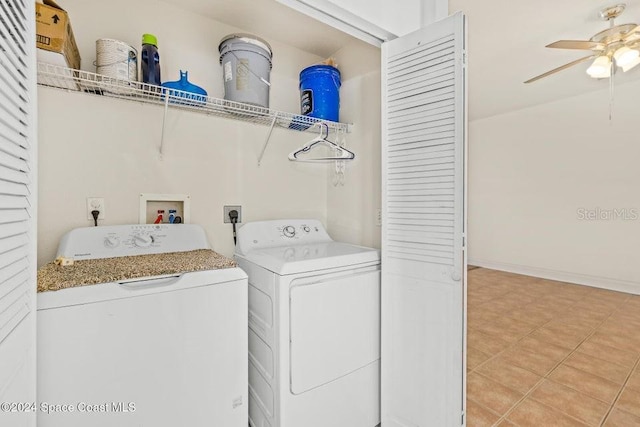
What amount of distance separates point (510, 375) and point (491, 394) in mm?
291

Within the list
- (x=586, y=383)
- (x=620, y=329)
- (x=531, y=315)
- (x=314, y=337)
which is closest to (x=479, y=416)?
(x=586, y=383)

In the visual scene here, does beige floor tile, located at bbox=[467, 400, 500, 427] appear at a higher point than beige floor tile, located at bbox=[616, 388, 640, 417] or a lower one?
lower

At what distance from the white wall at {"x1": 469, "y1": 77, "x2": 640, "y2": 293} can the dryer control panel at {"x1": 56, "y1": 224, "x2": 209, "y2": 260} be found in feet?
15.5

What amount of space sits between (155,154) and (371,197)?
130 centimetres

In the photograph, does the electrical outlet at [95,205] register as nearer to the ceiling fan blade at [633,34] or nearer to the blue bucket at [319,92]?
the blue bucket at [319,92]

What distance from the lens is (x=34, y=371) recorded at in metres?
0.80

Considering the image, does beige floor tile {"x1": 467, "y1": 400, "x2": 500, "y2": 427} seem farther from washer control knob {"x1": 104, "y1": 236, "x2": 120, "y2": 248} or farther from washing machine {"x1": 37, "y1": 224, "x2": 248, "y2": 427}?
washer control knob {"x1": 104, "y1": 236, "x2": 120, "y2": 248}

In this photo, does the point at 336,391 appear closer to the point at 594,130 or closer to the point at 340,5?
the point at 340,5

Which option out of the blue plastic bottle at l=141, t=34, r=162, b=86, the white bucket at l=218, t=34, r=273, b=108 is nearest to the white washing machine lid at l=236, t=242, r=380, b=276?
the white bucket at l=218, t=34, r=273, b=108

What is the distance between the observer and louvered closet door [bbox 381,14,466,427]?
4.11 feet

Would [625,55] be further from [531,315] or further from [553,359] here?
[553,359]

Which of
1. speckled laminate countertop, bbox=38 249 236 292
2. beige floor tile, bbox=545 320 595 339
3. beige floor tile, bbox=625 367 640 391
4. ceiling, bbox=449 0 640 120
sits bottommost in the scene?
beige floor tile, bbox=625 367 640 391

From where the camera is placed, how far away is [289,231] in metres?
1.96

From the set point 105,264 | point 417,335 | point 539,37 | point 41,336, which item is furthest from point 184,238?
point 539,37
